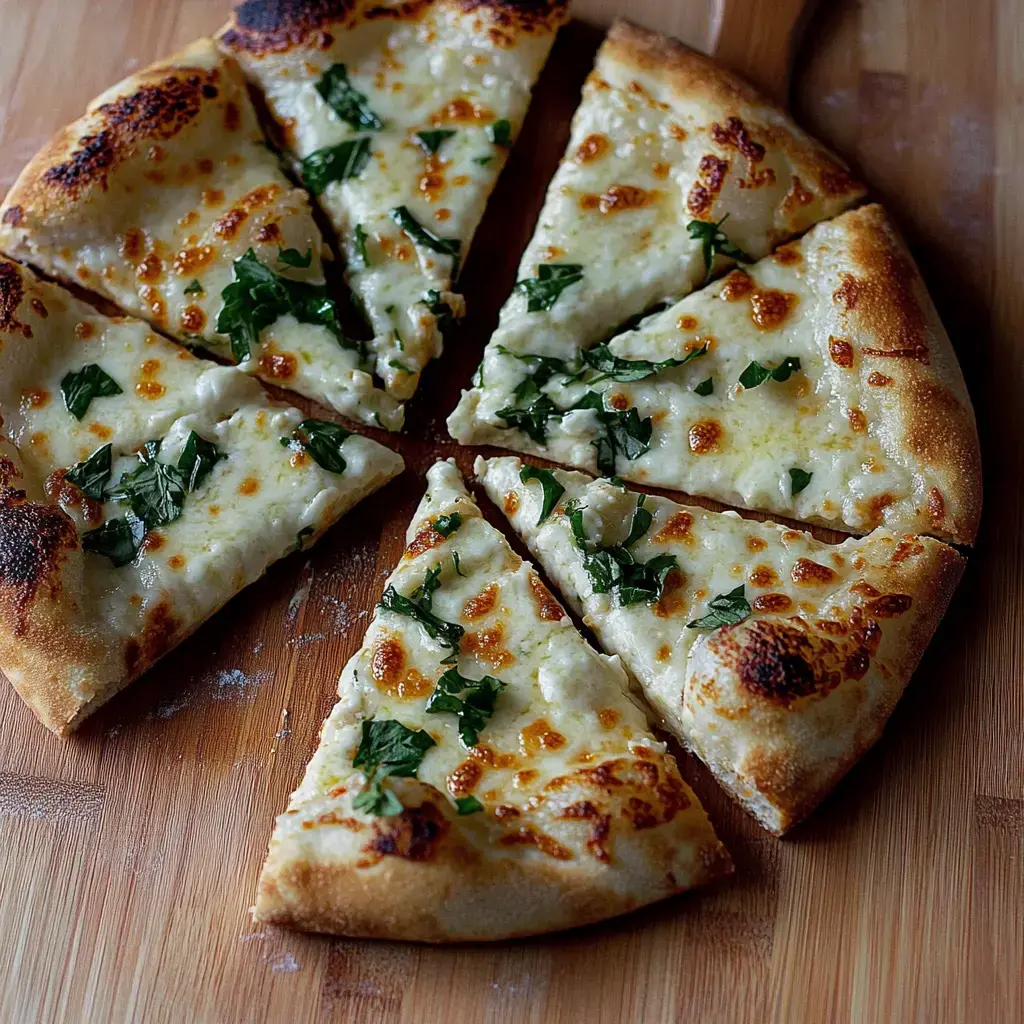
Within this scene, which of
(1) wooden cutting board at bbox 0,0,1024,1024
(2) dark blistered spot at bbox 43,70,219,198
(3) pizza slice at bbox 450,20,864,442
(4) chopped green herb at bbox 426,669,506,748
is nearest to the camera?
(1) wooden cutting board at bbox 0,0,1024,1024

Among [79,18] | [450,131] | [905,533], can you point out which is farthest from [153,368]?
[905,533]

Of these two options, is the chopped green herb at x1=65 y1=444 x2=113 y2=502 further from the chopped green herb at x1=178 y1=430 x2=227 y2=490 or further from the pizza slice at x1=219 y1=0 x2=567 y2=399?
the pizza slice at x1=219 y1=0 x2=567 y2=399

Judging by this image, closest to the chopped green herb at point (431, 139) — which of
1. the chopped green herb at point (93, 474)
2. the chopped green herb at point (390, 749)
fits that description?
the chopped green herb at point (93, 474)

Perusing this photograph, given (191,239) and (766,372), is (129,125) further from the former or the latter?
(766,372)

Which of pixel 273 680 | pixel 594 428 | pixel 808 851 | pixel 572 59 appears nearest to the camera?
pixel 808 851

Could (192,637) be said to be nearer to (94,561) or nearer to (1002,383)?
(94,561)

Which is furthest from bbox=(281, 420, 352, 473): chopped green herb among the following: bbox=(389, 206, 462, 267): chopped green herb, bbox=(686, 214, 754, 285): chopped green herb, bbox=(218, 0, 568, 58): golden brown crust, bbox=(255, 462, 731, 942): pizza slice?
bbox=(218, 0, 568, 58): golden brown crust
